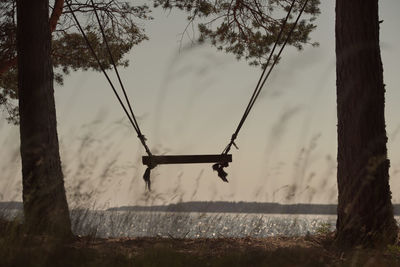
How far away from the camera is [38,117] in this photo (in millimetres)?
5387

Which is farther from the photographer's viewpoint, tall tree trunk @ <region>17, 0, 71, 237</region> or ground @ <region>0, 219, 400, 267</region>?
tall tree trunk @ <region>17, 0, 71, 237</region>

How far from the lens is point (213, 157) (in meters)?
4.98

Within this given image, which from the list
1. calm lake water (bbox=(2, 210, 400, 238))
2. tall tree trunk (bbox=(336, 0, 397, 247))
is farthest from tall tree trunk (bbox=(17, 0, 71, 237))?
tall tree trunk (bbox=(336, 0, 397, 247))

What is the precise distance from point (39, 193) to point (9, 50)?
455 centimetres

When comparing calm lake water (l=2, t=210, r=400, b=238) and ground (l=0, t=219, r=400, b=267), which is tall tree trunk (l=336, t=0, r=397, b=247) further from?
ground (l=0, t=219, r=400, b=267)

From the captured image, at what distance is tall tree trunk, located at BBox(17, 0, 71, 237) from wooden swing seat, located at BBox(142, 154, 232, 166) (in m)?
0.98

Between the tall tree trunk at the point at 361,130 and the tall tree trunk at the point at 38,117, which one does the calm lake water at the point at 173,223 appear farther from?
the tall tree trunk at the point at 361,130

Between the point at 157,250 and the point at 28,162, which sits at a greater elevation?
the point at 28,162

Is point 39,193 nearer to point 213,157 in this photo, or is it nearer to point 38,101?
point 38,101

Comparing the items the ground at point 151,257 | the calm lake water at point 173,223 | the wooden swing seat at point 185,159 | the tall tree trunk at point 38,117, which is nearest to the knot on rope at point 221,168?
the wooden swing seat at point 185,159

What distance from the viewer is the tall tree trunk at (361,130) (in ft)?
16.4

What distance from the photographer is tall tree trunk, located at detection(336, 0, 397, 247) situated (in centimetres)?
501

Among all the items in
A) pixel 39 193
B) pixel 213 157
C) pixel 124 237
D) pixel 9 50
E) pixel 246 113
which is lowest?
pixel 124 237

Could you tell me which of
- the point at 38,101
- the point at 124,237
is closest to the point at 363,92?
the point at 124,237
